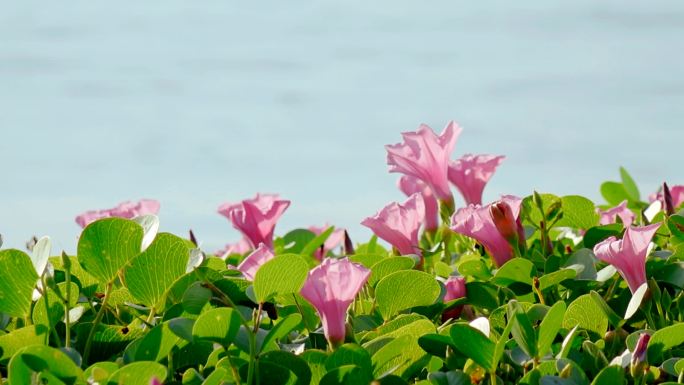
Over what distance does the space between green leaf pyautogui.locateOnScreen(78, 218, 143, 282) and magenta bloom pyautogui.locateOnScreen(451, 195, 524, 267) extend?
2.01ft

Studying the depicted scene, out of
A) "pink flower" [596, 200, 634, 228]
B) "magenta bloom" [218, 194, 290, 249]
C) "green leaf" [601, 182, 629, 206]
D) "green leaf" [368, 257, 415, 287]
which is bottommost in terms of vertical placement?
"green leaf" [601, 182, 629, 206]

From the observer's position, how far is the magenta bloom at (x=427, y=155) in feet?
7.07

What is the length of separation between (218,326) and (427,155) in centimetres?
98

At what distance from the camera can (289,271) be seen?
139cm

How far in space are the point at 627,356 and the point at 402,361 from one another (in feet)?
1.00

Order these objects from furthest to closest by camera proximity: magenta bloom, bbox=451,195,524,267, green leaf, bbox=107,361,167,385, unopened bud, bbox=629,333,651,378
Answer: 1. magenta bloom, bbox=451,195,524,267
2. unopened bud, bbox=629,333,651,378
3. green leaf, bbox=107,361,167,385

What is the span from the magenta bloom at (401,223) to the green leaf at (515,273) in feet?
0.89

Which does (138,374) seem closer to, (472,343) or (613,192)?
(472,343)

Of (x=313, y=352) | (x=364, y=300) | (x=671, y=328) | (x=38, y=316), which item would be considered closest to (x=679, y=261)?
(x=671, y=328)

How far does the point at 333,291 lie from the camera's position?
4.72 ft

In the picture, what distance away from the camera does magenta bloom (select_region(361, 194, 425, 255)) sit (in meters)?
1.98

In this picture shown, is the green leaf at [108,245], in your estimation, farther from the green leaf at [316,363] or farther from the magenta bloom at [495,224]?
the magenta bloom at [495,224]

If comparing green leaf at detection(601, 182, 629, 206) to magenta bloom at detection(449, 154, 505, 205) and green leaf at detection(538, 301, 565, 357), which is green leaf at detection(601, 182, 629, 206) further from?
green leaf at detection(538, 301, 565, 357)

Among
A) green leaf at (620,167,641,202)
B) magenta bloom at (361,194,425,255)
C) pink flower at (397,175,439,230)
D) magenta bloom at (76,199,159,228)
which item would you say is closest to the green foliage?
magenta bloom at (361,194,425,255)
